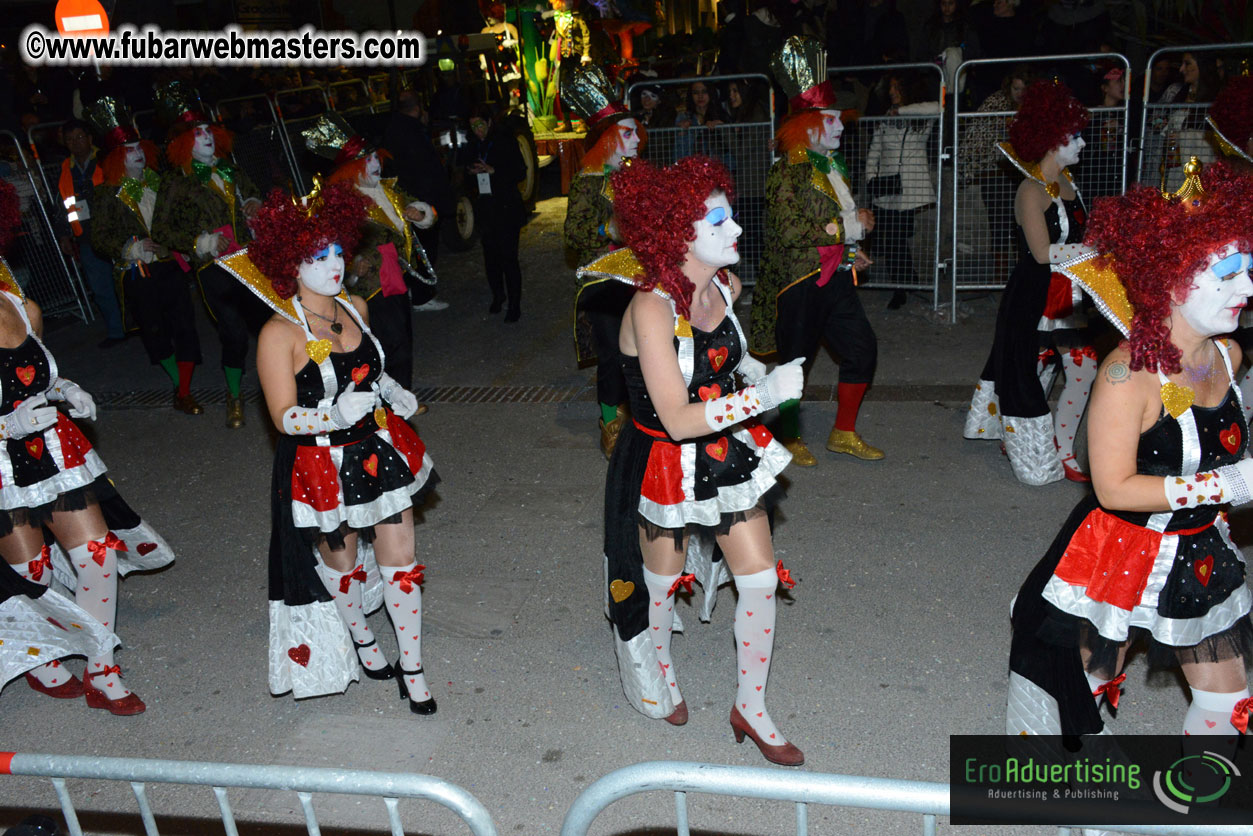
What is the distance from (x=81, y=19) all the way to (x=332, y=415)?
1215cm

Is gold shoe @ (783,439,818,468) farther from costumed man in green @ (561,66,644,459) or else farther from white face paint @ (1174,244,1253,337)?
white face paint @ (1174,244,1253,337)

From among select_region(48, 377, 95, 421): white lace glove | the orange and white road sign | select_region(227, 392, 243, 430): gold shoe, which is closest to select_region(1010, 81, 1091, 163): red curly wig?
select_region(48, 377, 95, 421): white lace glove

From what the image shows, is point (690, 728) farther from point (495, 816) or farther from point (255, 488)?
point (255, 488)

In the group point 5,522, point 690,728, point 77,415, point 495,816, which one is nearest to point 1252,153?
point 690,728

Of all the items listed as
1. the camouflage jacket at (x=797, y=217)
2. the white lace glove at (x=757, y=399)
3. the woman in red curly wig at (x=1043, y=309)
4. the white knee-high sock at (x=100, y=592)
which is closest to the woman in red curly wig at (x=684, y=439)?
the white lace glove at (x=757, y=399)

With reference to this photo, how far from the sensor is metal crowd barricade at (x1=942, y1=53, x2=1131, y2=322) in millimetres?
7750

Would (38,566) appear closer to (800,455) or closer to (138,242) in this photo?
(138,242)

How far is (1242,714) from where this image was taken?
2834 millimetres

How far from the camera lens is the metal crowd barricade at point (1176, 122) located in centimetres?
712

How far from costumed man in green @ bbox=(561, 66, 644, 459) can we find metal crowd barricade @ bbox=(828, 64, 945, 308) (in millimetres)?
2732

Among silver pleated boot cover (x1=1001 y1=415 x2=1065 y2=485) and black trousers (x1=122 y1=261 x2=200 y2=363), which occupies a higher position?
black trousers (x1=122 y1=261 x2=200 y2=363)

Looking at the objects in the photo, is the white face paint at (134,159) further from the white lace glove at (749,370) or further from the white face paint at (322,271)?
the white lace glove at (749,370)

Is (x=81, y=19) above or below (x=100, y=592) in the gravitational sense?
above

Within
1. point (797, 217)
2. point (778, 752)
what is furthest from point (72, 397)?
point (797, 217)
